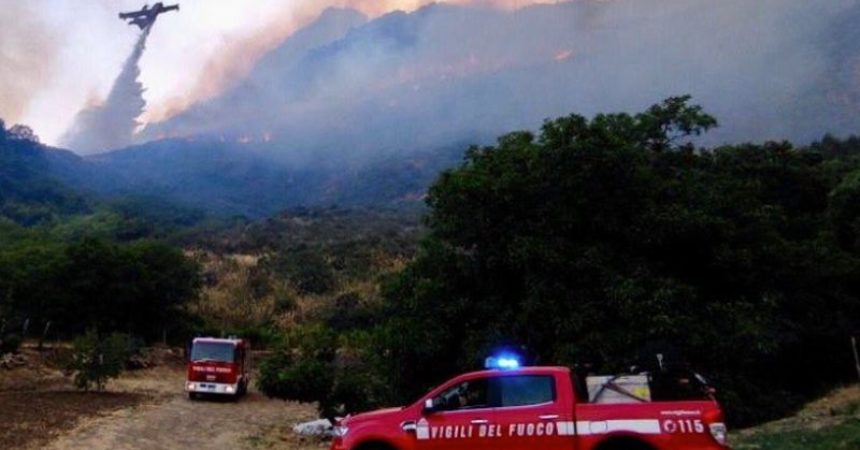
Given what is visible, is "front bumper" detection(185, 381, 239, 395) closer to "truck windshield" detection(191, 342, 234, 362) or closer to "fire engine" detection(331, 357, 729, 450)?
"truck windshield" detection(191, 342, 234, 362)

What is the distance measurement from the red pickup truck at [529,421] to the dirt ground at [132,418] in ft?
30.9

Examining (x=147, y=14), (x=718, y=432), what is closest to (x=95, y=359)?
(x=718, y=432)

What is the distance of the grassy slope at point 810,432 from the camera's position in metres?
13.2

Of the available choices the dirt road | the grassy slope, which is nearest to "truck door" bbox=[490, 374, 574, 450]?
the grassy slope

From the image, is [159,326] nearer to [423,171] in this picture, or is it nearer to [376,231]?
[376,231]

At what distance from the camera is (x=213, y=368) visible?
29.3 meters

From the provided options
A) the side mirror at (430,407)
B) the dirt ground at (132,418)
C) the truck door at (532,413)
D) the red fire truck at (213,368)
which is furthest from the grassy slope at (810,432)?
the red fire truck at (213,368)

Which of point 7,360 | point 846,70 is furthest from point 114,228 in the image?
point 846,70

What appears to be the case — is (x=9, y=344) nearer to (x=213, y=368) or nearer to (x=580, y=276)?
(x=213, y=368)

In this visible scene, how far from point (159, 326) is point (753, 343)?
3874cm

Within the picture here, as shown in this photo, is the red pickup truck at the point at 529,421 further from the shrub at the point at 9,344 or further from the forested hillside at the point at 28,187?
the forested hillside at the point at 28,187

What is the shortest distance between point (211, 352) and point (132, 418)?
23.5 feet

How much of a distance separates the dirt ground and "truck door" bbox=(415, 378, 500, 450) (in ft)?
31.9

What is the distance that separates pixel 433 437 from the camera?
1007 cm
